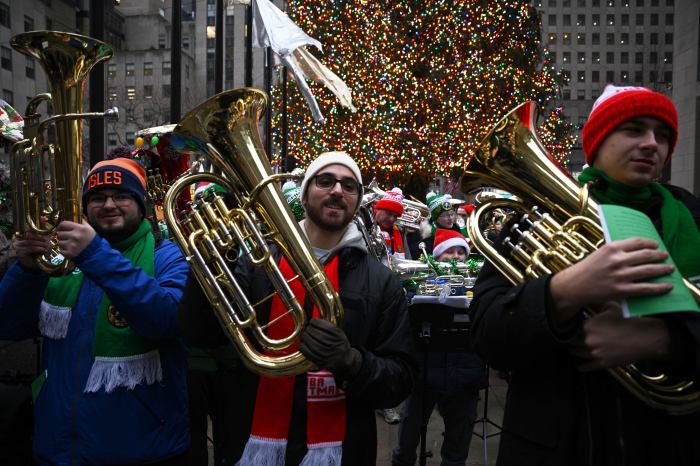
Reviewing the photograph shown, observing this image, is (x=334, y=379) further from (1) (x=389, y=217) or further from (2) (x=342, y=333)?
(1) (x=389, y=217)

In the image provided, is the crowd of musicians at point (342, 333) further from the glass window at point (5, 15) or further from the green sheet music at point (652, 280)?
the glass window at point (5, 15)

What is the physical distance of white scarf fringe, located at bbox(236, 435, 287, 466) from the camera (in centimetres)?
213

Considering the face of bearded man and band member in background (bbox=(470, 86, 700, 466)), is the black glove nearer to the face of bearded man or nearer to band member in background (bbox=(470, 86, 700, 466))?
band member in background (bbox=(470, 86, 700, 466))

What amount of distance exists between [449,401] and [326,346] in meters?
2.44

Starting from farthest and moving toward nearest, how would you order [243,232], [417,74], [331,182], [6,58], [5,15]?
[6,58] → [5,15] → [417,74] → [331,182] → [243,232]

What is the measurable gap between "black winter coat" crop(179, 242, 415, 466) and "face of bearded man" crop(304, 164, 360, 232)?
137 millimetres

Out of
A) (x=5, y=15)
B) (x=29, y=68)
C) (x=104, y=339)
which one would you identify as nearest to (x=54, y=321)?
(x=104, y=339)

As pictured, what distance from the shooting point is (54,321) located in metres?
Result: 2.41

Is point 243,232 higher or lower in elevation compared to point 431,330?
higher

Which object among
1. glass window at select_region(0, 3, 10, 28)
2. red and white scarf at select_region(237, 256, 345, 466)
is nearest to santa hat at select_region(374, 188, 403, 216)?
red and white scarf at select_region(237, 256, 345, 466)

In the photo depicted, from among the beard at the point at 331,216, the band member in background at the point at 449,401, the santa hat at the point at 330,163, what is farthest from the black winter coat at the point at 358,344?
the band member in background at the point at 449,401

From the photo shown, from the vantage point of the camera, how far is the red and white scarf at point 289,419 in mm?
2143

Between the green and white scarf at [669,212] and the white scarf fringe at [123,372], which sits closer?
the green and white scarf at [669,212]

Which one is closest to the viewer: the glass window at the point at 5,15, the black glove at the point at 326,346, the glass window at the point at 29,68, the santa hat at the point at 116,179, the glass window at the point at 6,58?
the black glove at the point at 326,346
